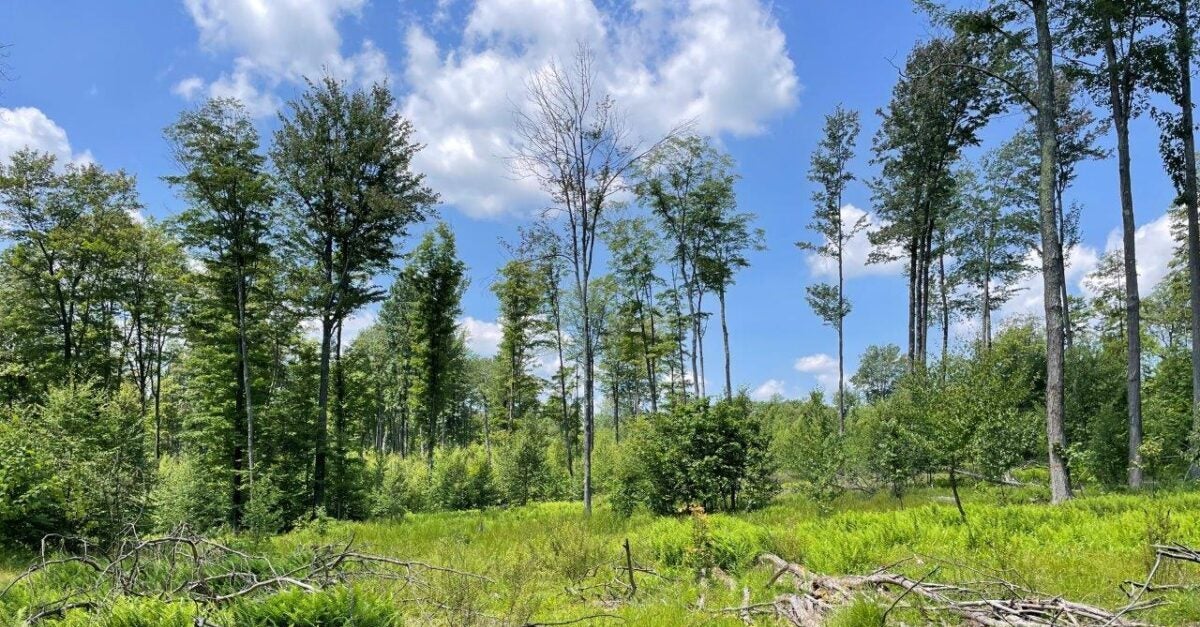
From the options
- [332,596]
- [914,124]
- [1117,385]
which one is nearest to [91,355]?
[332,596]

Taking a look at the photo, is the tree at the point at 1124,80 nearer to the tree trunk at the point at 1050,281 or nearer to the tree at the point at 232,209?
the tree trunk at the point at 1050,281

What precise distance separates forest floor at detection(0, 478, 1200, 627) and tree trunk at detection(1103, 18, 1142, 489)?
284cm

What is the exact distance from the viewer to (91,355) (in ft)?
71.3

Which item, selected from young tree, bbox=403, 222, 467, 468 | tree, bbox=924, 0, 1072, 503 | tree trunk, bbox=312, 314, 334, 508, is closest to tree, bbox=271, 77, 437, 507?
tree trunk, bbox=312, 314, 334, 508

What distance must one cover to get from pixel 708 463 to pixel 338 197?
1282 centimetres

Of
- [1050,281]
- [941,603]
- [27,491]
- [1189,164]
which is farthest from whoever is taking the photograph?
[1189,164]

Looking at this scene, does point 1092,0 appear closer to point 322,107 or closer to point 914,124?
point 914,124

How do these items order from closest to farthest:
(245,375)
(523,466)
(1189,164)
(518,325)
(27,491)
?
(27,491), (1189,164), (245,375), (523,466), (518,325)

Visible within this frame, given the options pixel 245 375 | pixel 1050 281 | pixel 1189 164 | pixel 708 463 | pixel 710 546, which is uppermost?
pixel 1189 164

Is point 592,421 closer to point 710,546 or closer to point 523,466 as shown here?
point 523,466

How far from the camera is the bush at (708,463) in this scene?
13.9m

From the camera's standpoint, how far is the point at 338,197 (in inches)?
657

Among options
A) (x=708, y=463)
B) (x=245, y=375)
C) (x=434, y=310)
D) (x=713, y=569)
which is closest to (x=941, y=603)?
(x=713, y=569)

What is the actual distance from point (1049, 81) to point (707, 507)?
1121 centimetres
